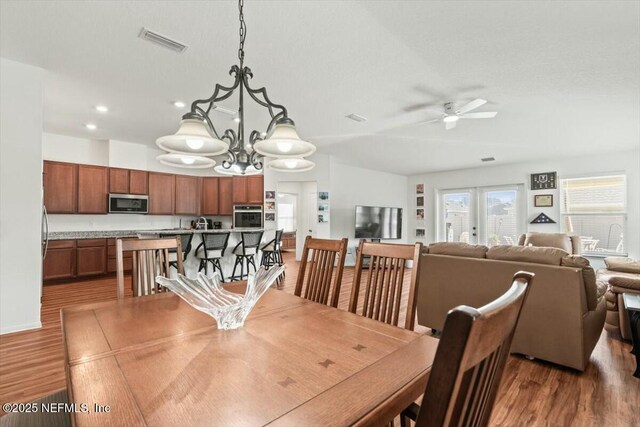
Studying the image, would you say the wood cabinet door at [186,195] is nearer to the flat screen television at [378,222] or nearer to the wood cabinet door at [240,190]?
the wood cabinet door at [240,190]

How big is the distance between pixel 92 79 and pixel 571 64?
15.5 ft

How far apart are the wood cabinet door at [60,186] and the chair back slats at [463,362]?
263 inches

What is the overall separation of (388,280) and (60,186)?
6.15 m

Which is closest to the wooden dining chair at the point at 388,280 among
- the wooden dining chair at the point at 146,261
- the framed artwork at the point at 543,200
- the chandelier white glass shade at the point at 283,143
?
the chandelier white glass shade at the point at 283,143

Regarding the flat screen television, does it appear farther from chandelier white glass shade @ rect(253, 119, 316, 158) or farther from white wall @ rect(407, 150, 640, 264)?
chandelier white glass shade @ rect(253, 119, 316, 158)

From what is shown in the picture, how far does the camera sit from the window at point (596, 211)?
574 cm

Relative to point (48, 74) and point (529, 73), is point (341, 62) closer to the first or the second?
point (529, 73)

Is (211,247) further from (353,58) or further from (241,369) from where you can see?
(241,369)

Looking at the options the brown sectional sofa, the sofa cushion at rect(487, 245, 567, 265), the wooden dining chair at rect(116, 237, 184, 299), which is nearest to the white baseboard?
the wooden dining chair at rect(116, 237, 184, 299)

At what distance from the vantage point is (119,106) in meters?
3.86

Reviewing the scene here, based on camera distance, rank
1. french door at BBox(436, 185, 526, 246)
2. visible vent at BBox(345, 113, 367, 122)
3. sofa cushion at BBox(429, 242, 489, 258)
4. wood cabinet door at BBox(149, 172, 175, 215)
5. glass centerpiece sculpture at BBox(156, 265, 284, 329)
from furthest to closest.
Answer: french door at BBox(436, 185, 526, 246)
wood cabinet door at BBox(149, 172, 175, 215)
visible vent at BBox(345, 113, 367, 122)
sofa cushion at BBox(429, 242, 489, 258)
glass centerpiece sculpture at BBox(156, 265, 284, 329)

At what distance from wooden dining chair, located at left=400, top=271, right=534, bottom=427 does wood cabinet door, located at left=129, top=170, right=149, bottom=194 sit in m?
6.77

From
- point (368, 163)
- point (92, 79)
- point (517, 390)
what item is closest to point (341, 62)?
point (92, 79)

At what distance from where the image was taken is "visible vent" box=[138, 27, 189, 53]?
7.61 feet
